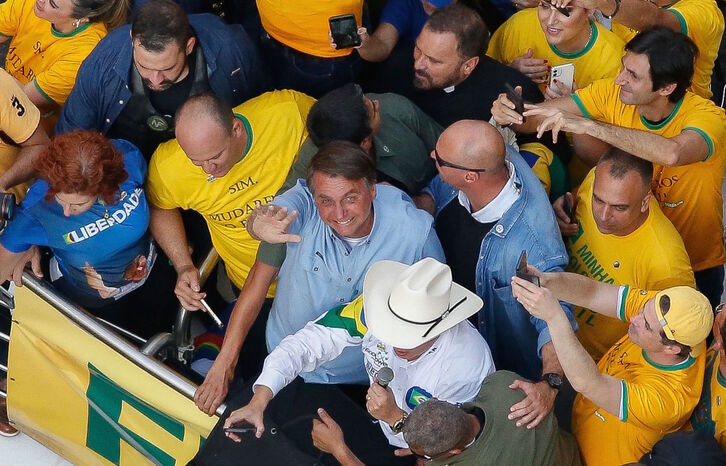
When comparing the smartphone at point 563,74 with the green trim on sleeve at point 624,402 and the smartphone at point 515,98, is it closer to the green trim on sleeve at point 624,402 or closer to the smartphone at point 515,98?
the smartphone at point 515,98

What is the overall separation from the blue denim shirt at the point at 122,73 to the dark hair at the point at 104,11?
0.21 m

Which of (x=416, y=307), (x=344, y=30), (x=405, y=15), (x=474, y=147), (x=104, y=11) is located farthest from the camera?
(x=405, y=15)

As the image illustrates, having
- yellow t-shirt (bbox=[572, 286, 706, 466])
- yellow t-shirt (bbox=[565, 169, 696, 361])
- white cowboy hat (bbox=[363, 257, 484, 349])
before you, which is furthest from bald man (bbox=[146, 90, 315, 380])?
yellow t-shirt (bbox=[572, 286, 706, 466])

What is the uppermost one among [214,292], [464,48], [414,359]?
[464,48]

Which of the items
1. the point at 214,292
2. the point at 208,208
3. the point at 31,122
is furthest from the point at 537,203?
the point at 31,122

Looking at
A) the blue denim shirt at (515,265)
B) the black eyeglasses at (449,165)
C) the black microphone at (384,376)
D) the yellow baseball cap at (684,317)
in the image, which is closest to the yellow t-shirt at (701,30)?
the blue denim shirt at (515,265)

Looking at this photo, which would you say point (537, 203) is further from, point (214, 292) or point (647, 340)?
point (214, 292)

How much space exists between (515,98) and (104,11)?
6.03ft

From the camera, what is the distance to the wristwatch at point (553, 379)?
300 cm

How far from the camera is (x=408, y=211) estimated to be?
130 inches

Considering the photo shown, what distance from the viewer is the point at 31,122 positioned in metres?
3.74

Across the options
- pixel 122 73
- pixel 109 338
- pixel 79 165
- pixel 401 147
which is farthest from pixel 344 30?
pixel 109 338

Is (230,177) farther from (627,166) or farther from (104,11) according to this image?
(627,166)

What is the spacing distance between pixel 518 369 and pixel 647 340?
2.41ft
